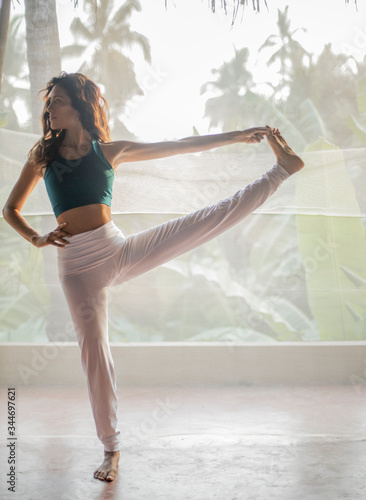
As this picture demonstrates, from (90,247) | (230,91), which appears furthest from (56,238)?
(230,91)

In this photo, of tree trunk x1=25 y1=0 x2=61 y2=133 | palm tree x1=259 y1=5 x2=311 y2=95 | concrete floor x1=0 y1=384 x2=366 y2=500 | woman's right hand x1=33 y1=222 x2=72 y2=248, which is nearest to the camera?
concrete floor x1=0 y1=384 x2=366 y2=500

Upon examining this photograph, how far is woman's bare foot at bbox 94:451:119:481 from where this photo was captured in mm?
1760

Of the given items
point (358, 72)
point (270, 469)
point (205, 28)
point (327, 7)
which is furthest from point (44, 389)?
point (358, 72)

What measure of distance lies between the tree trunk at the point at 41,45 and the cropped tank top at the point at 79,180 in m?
1.90

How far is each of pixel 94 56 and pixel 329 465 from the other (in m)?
3.35

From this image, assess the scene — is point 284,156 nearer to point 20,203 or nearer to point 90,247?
point 90,247

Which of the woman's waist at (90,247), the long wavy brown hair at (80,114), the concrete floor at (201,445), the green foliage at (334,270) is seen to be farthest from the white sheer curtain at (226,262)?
the woman's waist at (90,247)

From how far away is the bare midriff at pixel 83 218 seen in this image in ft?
6.17

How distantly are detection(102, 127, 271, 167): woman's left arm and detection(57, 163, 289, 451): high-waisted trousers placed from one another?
15 centimetres

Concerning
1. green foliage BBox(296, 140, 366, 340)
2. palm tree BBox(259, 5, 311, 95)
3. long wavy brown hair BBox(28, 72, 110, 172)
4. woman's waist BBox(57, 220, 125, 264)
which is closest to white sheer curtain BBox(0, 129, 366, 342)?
green foliage BBox(296, 140, 366, 340)

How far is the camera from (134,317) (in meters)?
4.29

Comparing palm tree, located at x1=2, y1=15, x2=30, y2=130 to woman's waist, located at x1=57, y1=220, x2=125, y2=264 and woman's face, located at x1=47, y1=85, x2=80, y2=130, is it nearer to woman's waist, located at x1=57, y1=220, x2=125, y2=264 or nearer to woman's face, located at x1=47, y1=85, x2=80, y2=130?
woman's face, located at x1=47, y1=85, x2=80, y2=130

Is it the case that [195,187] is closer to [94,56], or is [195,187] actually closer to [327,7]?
[94,56]

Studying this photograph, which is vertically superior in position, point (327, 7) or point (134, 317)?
point (327, 7)
